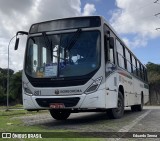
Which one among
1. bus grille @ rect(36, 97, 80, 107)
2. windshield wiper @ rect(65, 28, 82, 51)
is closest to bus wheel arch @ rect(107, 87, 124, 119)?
bus grille @ rect(36, 97, 80, 107)

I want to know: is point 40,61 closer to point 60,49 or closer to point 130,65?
point 60,49

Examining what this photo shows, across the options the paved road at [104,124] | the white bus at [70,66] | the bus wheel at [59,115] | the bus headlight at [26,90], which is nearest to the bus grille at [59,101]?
the white bus at [70,66]

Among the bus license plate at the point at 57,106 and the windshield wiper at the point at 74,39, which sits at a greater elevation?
the windshield wiper at the point at 74,39

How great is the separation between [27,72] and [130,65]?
7.02 metres

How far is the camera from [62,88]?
1159 centimetres

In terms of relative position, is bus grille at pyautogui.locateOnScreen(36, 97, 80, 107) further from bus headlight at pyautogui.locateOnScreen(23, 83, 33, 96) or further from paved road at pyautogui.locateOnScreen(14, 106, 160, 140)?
paved road at pyautogui.locateOnScreen(14, 106, 160, 140)

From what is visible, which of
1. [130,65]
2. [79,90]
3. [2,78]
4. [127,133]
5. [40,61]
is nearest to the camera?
[127,133]

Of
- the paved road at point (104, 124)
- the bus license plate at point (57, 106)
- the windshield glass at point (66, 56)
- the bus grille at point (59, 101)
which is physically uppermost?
the windshield glass at point (66, 56)

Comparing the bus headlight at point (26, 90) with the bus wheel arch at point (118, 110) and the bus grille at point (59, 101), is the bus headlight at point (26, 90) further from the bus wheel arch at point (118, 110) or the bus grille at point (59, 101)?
the bus wheel arch at point (118, 110)

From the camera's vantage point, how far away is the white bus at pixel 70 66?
37.6 feet

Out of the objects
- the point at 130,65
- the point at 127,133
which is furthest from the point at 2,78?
the point at 127,133

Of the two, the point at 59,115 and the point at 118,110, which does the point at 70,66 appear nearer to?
the point at 118,110

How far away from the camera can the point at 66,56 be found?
39.0ft

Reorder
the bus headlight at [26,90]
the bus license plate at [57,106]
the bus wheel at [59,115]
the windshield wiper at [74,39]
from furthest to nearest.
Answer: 1. the bus wheel at [59,115]
2. the bus headlight at [26,90]
3. the windshield wiper at [74,39]
4. the bus license plate at [57,106]
